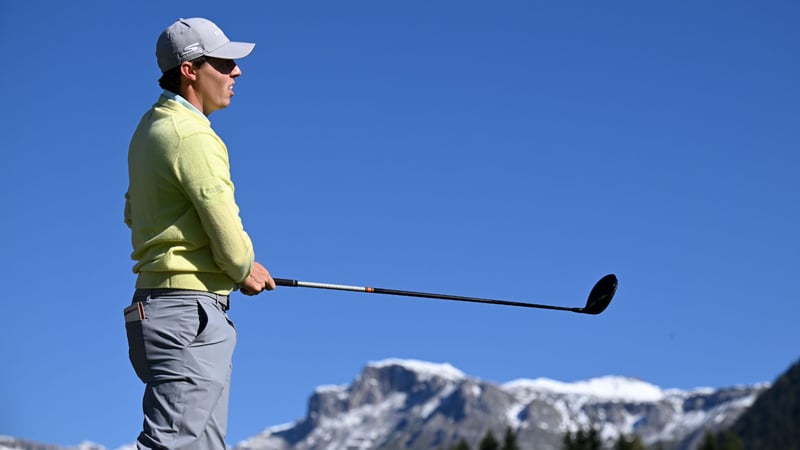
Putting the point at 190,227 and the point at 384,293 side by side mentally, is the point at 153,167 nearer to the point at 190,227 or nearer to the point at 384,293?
the point at 190,227

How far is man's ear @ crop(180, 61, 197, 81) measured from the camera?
223 inches

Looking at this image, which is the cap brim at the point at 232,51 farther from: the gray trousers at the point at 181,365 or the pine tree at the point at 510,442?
the pine tree at the point at 510,442

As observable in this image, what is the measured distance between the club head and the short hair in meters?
2.60

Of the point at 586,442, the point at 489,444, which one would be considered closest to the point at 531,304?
the point at 489,444

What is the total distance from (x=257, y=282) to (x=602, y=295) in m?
2.33

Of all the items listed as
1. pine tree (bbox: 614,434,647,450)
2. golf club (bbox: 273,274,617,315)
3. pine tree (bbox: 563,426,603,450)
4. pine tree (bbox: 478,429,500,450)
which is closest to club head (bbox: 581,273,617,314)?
golf club (bbox: 273,274,617,315)

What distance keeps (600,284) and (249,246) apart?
2.56m

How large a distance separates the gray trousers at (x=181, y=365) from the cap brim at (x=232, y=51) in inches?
41.3

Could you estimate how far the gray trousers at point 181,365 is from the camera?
16.8ft

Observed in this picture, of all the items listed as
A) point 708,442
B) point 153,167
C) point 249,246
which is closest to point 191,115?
point 153,167

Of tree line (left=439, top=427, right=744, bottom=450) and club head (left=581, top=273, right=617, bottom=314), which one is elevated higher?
tree line (left=439, top=427, right=744, bottom=450)

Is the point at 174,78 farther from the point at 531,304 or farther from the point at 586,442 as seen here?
the point at 586,442

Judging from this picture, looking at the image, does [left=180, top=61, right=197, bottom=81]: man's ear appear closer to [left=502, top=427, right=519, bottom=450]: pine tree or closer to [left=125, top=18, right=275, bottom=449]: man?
[left=125, top=18, right=275, bottom=449]: man

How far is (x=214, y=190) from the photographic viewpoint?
5250 mm
